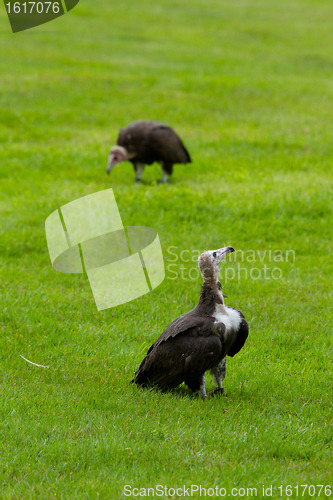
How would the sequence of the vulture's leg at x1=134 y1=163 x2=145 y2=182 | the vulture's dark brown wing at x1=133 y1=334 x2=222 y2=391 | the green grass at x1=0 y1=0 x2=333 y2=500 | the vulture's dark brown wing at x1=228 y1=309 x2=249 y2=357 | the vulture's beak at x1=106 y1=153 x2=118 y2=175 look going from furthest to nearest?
the vulture's leg at x1=134 y1=163 x2=145 y2=182
the vulture's beak at x1=106 y1=153 x2=118 y2=175
the vulture's dark brown wing at x1=228 y1=309 x2=249 y2=357
the vulture's dark brown wing at x1=133 y1=334 x2=222 y2=391
the green grass at x1=0 y1=0 x2=333 y2=500

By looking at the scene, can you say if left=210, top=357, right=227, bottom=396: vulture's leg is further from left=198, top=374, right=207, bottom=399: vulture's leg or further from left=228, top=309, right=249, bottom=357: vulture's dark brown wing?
left=228, top=309, right=249, bottom=357: vulture's dark brown wing

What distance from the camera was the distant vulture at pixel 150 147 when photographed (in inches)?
506

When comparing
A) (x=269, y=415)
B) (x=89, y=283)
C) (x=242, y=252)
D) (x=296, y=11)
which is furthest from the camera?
(x=296, y=11)

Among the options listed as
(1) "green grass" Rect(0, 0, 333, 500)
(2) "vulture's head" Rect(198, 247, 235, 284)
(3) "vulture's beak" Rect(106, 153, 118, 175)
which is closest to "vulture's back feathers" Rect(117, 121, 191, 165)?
(3) "vulture's beak" Rect(106, 153, 118, 175)

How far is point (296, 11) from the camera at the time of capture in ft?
128

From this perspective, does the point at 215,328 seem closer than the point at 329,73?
Yes

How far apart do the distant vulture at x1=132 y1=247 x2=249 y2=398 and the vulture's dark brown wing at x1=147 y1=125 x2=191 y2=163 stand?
7664 mm

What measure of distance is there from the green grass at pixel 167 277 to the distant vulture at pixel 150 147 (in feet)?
1.78

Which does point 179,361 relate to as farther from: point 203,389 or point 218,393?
point 218,393

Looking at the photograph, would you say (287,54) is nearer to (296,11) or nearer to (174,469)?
(296,11)

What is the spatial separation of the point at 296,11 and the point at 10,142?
2935cm

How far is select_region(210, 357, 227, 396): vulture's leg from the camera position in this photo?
17.9ft

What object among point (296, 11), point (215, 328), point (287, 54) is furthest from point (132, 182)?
point (296, 11)

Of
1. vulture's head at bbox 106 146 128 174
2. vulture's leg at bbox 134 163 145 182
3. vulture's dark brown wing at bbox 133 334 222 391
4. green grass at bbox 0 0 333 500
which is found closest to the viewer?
green grass at bbox 0 0 333 500
